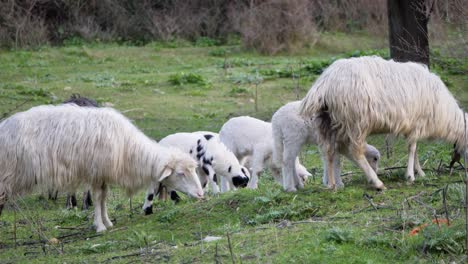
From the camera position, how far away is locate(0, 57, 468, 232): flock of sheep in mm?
9195

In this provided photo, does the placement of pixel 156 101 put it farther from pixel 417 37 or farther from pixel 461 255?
pixel 461 255

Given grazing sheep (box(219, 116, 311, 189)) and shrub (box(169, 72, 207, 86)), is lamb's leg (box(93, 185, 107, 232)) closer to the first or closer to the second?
grazing sheep (box(219, 116, 311, 189))

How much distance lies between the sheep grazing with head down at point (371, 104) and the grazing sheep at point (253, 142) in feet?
10.4

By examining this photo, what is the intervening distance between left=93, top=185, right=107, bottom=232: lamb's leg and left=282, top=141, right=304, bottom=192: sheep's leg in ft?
6.77

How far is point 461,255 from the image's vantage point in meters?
6.65

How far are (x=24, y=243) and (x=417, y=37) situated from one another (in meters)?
8.58

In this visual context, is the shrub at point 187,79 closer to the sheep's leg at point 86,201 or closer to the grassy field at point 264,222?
the grassy field at point 264,222

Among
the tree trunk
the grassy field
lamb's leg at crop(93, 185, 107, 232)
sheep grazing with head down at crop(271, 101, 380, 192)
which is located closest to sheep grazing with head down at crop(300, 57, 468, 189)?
the grassy field

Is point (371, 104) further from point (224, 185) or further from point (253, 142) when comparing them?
point (224, 185)

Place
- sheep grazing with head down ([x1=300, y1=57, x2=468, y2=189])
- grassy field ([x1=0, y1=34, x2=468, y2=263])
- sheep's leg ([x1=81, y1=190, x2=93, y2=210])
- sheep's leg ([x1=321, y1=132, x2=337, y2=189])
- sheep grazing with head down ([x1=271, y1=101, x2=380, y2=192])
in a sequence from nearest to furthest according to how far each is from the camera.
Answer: grassy field ([x1=0, y1=34, x2=468, y2=263]), sheep grazing with head down ([x1=300, y1=57, x2=468, y2=189]), sheep's leg ([x1=321, y1=132, x2=337, y2=189]), sheep grazing with head down ([x1=271, y1=101, x2=380, y2=192]), sheep's leg ([x1=81, y1=190, x2=93, y2=210])

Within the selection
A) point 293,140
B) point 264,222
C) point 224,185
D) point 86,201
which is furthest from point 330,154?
point 86,201

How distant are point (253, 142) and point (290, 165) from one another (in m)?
2.89

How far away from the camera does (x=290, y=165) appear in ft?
33.4

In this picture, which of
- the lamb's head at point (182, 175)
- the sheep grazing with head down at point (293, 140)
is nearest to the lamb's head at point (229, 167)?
the lamb's head at point (182, 175)
